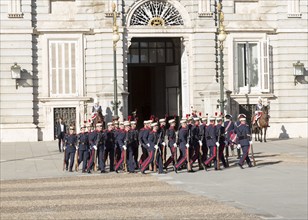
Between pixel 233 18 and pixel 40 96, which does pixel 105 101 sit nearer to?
pixel 40 96

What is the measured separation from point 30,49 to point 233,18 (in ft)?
36.0

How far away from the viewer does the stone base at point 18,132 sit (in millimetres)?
39781

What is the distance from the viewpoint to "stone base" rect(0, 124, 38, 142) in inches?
1566

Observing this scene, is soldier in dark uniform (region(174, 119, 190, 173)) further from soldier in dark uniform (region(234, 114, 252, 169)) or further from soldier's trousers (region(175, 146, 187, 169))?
soldier in dark uniform (region(234, 114, 252, 169))

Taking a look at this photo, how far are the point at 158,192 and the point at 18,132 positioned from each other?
2093cm

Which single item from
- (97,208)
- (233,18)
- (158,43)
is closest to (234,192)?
(97,208)

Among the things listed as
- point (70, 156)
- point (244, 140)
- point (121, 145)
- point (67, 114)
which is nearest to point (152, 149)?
point (121, 145)

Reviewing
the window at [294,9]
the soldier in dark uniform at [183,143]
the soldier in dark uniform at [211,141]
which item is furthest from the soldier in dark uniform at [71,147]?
the window at [294,9]

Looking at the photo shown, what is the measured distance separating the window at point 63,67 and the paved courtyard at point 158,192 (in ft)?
38.5

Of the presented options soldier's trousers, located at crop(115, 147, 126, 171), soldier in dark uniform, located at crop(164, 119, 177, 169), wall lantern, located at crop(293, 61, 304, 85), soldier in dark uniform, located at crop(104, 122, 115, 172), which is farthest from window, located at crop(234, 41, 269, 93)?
soldier's trousers, located at crop(115, 147, 126, 171)

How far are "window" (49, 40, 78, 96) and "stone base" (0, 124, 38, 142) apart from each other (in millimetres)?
2231

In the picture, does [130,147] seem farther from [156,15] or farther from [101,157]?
[156,15]

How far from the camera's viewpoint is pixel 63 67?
135 feet

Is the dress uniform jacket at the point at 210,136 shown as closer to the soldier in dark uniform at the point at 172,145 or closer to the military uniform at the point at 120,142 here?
the soldier in dark uniform at the point at 172,145
